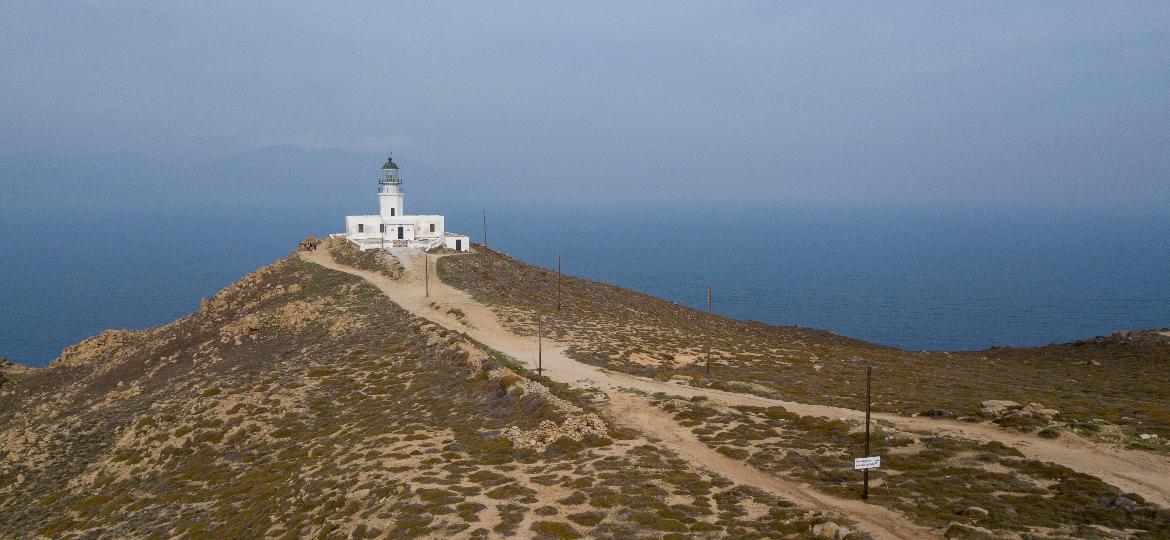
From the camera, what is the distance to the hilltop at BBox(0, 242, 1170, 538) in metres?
19.0

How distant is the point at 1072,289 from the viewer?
18700 centimetres

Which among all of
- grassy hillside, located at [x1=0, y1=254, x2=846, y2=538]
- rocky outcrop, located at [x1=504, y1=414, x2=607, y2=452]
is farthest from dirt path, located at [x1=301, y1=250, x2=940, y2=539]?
rocky outcrop, located at [x1=504, y1=414, x2=607, y2=452]

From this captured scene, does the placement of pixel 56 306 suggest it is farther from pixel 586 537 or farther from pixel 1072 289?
pixel 1072 289

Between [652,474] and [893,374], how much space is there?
100 feet

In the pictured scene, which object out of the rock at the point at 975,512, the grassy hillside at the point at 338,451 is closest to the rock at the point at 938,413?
the rock at the point at 975,512

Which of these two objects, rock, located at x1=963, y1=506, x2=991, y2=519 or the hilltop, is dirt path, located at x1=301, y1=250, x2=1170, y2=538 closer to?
the hilltop

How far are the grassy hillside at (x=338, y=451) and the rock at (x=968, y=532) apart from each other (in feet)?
10.9

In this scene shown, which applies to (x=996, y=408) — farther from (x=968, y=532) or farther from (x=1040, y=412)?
(x=968, y=532)

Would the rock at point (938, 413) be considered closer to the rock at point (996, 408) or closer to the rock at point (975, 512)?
the rock at point (996, 408)

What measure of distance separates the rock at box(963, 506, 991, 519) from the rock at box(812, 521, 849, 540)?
4.03 m

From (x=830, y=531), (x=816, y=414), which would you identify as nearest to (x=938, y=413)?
(x=816, y=414)

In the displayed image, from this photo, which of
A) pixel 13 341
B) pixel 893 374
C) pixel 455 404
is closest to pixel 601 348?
pixel 455 404

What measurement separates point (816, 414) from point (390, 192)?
257 feet

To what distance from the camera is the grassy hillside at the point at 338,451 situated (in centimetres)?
1947
